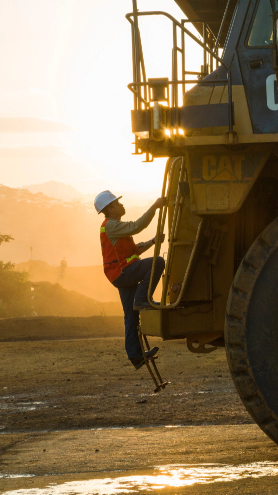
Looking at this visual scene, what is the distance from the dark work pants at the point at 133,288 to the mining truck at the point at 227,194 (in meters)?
0.64

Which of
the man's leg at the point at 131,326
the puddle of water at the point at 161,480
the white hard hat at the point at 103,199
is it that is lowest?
the puddle of water at the point at 161,480

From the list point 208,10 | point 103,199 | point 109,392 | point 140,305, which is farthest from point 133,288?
point 109,392

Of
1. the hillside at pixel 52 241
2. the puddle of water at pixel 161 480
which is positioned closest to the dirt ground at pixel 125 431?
the puddle of water at pixel 161 480

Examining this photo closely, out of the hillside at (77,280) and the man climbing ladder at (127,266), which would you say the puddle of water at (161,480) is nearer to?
the man climbing ladder at (127,266)

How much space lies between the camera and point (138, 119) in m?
4.59

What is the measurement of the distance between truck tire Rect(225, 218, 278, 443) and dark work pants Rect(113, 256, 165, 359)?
1863 millimetres

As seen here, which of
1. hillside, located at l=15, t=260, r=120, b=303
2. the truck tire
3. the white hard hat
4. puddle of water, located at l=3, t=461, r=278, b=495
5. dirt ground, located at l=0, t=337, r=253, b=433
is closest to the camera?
the truck tire

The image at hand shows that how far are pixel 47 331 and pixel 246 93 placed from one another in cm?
2356

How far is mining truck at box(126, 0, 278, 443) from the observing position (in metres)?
4.25

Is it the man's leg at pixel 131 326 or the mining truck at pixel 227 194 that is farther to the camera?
the man's leg at pixel 131 326

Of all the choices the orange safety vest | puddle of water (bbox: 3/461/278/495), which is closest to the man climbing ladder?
the orange safety vest

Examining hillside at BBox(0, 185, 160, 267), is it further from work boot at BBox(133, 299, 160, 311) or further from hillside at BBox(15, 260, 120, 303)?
work boot at BBox(133, 299, 160, 311)

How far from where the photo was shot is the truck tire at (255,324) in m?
4.22

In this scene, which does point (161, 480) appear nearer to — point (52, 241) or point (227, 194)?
point (227, 194)
